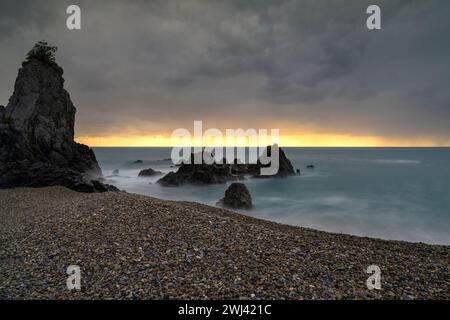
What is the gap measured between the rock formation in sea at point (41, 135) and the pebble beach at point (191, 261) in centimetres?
1032

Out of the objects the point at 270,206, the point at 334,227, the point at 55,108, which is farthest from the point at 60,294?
the point at 55,108

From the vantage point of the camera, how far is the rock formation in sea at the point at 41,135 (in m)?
21.7

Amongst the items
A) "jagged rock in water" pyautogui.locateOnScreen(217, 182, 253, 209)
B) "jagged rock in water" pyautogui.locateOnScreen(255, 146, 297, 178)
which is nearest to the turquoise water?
"jagged rock in water" pyautogui.locateOnScreen(217, 182, 253, 209)

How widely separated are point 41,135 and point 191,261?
84.1ft

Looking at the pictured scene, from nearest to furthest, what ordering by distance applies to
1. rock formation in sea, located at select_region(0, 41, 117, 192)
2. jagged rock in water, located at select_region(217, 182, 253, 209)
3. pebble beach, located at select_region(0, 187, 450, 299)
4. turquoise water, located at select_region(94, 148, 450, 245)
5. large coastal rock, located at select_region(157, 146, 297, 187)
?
pebble beach, located at select_region(0, 187, 450, 299)
rock formation in sea, located at select_region(0, 41, 117, 192)
turquoise water, located at select_region(94, 148, 450, 245)
jagged rock in water, located at select_region(217, 182, 253, 209)
large coastal rock, located at select_region(157, 146, 297, 187)

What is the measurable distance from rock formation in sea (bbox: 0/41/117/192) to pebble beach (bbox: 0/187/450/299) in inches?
406

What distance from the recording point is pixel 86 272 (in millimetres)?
7516

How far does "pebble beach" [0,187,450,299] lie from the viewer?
6.70 meters

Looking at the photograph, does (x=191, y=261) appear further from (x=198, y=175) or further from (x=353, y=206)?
(x=198, y=175)

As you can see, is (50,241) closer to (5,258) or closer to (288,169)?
(5,258)

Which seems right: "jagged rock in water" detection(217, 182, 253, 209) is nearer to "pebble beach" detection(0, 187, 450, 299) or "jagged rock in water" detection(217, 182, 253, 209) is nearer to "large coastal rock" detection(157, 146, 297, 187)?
"pebble beach" detection(0, 187, 450, 299)

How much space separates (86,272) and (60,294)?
99cm

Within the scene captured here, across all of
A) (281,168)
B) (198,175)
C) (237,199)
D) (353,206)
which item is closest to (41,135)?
(237,199)

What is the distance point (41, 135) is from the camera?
27.2 meters
